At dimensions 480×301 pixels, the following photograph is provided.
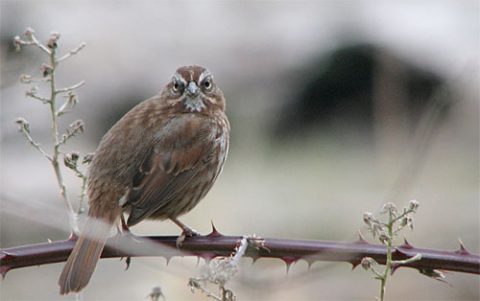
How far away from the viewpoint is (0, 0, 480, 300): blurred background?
7.79 metres

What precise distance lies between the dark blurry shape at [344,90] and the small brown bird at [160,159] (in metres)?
4.38

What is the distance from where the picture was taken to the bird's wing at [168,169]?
482 centimetres

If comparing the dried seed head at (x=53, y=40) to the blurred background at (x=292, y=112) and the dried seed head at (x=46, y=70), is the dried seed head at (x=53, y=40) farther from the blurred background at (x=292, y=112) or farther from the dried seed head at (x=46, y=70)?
the blurred background at (x=292, y=112)

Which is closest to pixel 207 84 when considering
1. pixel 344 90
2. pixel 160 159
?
pixel 160 159

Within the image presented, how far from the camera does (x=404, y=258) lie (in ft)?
10.7

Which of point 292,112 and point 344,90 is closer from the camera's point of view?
point 292,112

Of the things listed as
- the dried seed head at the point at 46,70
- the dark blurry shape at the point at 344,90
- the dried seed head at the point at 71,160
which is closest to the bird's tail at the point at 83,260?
the dried seed head at the point at 71,160

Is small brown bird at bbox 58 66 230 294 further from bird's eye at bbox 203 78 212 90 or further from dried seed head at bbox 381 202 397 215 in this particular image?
dried seed head at bbox 381 202 397 215

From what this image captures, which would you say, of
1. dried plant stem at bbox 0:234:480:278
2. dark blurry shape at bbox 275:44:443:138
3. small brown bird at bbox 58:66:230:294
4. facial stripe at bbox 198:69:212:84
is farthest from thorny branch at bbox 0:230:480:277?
dark blurry shape at bbox 275:44:443:138

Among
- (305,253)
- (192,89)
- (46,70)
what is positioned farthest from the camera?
(192,89)

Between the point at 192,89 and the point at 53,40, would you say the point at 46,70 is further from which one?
the point at 192,89

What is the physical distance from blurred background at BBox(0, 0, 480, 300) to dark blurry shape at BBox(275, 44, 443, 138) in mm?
13

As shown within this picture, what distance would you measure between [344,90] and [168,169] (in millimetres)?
5450

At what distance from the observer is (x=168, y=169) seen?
16.3 ft
